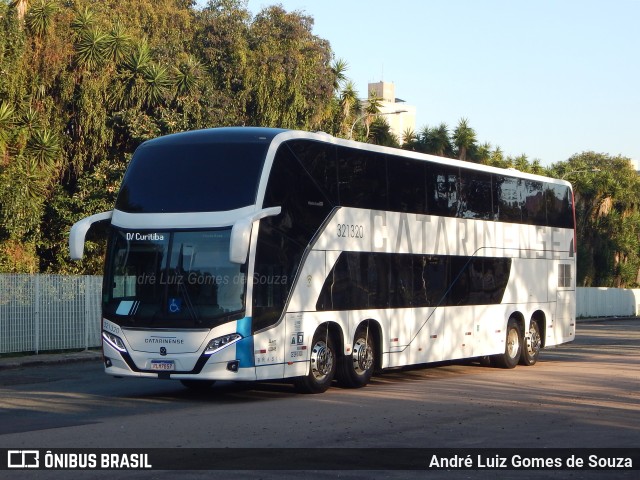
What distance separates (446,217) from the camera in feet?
65.2

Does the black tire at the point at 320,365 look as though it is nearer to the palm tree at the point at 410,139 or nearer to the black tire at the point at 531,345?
the black tire at the point at 531,345

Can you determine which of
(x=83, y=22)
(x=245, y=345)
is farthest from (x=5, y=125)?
(x=245, y=345)

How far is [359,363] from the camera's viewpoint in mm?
17422

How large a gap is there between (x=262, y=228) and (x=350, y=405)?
9.55 ft

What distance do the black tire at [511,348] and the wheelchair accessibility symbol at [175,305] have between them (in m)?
9.65

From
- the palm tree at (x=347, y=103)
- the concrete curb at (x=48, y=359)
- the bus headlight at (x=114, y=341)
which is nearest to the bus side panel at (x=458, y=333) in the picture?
the bus headlight at (x=114, y=341)

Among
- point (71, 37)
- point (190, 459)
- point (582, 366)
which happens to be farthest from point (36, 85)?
point (190, 459)

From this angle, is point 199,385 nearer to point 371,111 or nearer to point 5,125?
point 5,125

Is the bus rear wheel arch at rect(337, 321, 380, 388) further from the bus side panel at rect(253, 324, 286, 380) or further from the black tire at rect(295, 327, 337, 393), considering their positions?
the bus side panel at rect(253, 324, 286, 380)

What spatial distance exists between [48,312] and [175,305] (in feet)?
37.1

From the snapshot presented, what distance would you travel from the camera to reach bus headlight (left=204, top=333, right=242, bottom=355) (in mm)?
14617

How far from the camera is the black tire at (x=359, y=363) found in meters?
17.2

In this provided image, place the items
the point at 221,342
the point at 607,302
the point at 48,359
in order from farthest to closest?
the point at 607,302 → the point at 48,359 → the point at 221,342

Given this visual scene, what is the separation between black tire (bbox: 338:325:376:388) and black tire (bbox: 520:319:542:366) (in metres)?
6.39
